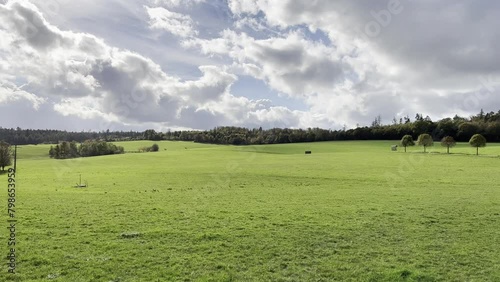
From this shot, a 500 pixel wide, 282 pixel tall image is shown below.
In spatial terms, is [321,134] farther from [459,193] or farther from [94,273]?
[94,273]

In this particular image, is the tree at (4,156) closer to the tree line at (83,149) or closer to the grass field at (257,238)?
the tree line at (83,149)

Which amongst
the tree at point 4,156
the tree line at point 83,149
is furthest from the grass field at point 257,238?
the tree line at point 83,149

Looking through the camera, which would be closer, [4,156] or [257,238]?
[257,238]

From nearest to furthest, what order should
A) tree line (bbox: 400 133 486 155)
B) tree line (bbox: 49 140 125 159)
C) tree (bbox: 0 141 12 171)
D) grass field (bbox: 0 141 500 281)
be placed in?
grass field (bbox: 0 141 500 281), tree (bbox: 0 141 12 171), tree line (bbox: 400 133 486 155), tree line (bbox: 49 140 125 159)

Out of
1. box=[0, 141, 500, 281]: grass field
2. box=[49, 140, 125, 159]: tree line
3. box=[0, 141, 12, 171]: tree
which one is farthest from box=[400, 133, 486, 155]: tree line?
box=[49, 140, 125, 159]: tree line

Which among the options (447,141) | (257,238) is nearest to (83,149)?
(447,141)

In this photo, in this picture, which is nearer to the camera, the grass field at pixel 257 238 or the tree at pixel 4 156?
the grass field at pixel 257 238

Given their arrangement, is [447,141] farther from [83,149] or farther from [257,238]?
[83,149]

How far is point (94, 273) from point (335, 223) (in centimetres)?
1309

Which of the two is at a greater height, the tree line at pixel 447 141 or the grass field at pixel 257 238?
the tree line at pixel 447 141

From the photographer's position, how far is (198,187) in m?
40.8

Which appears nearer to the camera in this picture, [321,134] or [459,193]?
[459,193]

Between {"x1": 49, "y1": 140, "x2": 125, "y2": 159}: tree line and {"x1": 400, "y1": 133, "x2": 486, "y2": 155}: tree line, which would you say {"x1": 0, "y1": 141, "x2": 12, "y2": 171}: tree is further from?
{"x1": 400, "y1": 133, "x2": 486, "y2": 155}: tree line

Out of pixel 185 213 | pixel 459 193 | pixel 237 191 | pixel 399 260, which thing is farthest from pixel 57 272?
pixel 459 193
